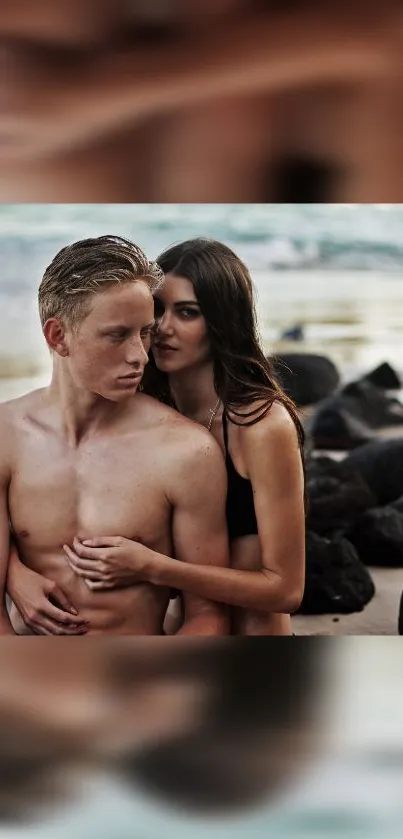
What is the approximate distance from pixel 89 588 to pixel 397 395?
0.89m

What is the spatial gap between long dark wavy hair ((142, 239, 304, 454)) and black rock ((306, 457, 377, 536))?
127 mm

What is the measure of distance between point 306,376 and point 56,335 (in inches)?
23.9

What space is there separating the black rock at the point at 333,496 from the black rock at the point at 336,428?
5 centimetres

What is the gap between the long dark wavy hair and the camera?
2461 mm

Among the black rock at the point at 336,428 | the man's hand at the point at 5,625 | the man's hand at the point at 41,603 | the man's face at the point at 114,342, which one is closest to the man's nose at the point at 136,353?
the man's face at the point at 114,342

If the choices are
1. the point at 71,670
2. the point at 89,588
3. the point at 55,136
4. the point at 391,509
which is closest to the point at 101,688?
the point at 71,670

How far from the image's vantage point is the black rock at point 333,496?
2566 mm

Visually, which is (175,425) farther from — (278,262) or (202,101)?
(202,101)

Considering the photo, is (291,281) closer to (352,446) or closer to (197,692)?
(352,446)

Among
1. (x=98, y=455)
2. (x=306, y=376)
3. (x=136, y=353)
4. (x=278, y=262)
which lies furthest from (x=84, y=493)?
(x=278, y=262)

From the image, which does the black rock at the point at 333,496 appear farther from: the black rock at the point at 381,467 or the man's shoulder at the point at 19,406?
the man's shoulder at the point at 19,406

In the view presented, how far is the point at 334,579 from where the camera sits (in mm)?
2574

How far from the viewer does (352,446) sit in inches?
104

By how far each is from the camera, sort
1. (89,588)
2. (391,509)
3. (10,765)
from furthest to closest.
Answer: (391,509) → (89,588) → (10,765)
